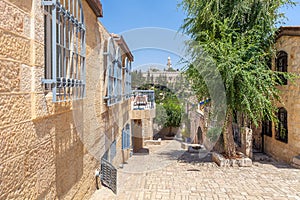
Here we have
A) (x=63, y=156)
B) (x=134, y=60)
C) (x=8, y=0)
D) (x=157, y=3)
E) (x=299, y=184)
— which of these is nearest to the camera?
(x=8, y=0)

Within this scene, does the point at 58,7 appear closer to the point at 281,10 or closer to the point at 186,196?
the point at 186,196

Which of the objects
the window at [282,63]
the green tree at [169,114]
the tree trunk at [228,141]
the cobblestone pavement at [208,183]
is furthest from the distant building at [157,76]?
the cobblestone pavement at [208,183]

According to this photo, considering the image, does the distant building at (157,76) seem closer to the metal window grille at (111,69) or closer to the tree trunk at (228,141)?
the tree trunk at (228,141)

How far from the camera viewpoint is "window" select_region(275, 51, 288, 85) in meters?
9.40

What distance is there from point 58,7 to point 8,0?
904 millimetres

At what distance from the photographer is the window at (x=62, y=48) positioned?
2922mm

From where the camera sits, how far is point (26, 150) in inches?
→ 95.7

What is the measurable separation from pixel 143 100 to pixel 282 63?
8585 millimetres

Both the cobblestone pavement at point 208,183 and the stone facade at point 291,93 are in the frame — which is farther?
the stone facade at point 291,93

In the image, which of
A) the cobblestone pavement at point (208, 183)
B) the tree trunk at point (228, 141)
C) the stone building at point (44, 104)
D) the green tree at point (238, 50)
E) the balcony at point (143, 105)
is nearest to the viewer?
the stone building at point (44, 104)

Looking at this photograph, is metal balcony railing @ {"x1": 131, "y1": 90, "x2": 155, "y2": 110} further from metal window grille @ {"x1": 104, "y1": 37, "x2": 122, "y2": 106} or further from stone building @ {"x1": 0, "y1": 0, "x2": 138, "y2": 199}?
stone building @ {"x1": 0, "y1": 0, "x2": 138, "y2": 199}

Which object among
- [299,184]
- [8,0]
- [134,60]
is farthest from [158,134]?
[8,0]

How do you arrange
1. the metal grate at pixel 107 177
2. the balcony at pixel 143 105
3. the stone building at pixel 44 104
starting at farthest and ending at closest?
the balcony at pixel 143 105 < the metal grate at pixel 107 177 < the stone building at pixel 44 104

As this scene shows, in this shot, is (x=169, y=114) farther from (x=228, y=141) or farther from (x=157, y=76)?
(x=228, y=141)
